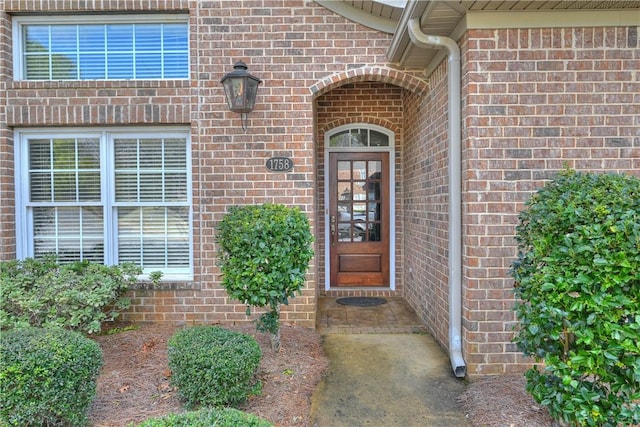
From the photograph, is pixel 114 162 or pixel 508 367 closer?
pixel 508 367

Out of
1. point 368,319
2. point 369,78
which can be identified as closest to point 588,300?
point 368,319

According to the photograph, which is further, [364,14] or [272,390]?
[364,14]

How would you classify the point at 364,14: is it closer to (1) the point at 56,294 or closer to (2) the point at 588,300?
(2) the point at 588,300

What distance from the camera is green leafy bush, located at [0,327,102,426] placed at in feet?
7.02

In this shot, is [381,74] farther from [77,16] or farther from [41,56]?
[41,56]

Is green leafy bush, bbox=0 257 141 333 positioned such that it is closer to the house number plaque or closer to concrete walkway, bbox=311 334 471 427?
the house number plaque

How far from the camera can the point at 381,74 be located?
4.18 meters

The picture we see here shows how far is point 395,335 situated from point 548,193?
2335mm

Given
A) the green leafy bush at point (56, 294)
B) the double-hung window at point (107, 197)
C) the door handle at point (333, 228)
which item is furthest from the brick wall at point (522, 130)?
the green leafy bush at point (56, 294)

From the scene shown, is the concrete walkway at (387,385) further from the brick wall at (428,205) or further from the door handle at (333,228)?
the door handle at (333,228)

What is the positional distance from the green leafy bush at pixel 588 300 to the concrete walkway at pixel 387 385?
82 centimetres

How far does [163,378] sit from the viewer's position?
3.03 metres

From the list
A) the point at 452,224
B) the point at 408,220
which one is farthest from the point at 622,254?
the point at 408,220

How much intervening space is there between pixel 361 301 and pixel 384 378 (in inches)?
83.1
